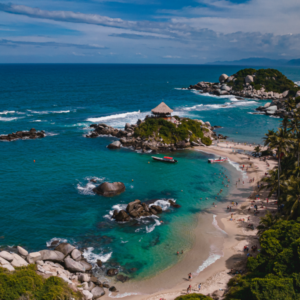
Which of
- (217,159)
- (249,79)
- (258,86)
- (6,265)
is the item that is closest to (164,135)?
(217,159)

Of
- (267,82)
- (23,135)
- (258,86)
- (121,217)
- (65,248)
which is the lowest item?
(65,248)

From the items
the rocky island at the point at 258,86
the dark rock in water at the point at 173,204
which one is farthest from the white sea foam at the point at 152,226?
the rocky island at the point at 258,86

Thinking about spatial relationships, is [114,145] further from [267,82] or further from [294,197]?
[267,82]

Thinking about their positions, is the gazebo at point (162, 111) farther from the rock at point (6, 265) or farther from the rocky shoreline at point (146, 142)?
the rock at point (6, 265)

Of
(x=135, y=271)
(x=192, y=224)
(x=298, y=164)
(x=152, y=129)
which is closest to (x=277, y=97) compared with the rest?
(x=152, y=129)

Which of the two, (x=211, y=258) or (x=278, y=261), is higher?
(x=278, y=261)

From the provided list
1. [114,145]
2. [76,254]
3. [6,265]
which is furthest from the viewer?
[114,145]
